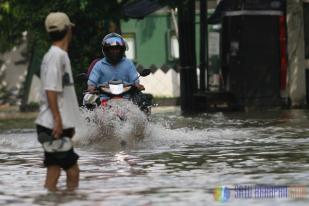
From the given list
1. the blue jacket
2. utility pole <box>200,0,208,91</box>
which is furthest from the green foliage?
the blue jacket

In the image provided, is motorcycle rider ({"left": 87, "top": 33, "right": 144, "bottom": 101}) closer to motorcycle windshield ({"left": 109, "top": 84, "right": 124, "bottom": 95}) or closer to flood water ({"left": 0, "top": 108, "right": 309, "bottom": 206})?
motorcycle windshield ({"left": 109, "top": 84, "right": 124, "bottom": 95})

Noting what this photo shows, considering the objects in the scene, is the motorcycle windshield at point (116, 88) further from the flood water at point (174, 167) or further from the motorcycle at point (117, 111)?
the flood water at point (174, 167)

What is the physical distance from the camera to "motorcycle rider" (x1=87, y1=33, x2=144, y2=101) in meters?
15.6

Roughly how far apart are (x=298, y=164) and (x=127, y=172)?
2036 millimetres

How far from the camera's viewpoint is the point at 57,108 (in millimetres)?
9352

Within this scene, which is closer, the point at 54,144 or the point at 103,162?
the point at 54,144

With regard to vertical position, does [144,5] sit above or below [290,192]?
above

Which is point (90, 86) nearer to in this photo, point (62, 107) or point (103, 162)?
point (103, 162)

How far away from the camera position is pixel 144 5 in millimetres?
27750

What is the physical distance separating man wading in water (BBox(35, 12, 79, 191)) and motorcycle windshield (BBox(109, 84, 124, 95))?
5.62 metres

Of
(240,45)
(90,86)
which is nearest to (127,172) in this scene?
(90,86)

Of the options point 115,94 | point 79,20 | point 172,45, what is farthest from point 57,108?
point 172,45

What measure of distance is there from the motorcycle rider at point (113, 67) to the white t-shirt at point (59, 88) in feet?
19.5

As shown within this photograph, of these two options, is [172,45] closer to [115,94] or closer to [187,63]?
[187,63]
